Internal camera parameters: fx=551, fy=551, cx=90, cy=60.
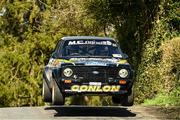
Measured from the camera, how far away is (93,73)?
45.0ft

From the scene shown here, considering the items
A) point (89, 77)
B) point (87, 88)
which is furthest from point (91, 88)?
point (89, 77)

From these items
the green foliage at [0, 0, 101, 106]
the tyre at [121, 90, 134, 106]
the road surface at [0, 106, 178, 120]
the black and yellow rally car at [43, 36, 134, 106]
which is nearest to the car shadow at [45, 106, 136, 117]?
the road surface at [0, 106, 178, 120]

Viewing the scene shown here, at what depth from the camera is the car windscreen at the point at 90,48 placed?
1490 cm

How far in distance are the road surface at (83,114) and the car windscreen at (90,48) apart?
64.2 inches

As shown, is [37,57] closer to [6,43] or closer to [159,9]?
[6,43]

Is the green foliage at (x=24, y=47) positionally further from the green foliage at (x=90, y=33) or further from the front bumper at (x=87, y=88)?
the front bumper at (x=87, y=88)

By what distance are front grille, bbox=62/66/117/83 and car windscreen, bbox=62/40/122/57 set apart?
1069 millimetres

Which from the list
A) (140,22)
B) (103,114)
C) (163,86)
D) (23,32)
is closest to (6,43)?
(23,32)

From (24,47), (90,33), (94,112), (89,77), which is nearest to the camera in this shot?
(89,77)

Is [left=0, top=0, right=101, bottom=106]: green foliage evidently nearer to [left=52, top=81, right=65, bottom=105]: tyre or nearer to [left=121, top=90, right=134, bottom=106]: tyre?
[left=121, top=90, right=134, bottom=106]: tyre

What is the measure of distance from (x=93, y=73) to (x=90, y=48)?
157cm

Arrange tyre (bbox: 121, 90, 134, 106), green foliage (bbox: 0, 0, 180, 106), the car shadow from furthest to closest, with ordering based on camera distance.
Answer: green foliage (bbox: 0, 0, 180, 106)
the car shadow
tyre (bbox: 121, 90, 134, 106)

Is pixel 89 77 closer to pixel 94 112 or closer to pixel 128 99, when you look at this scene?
pixel 128 99

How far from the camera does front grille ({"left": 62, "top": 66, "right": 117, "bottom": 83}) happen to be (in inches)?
537
